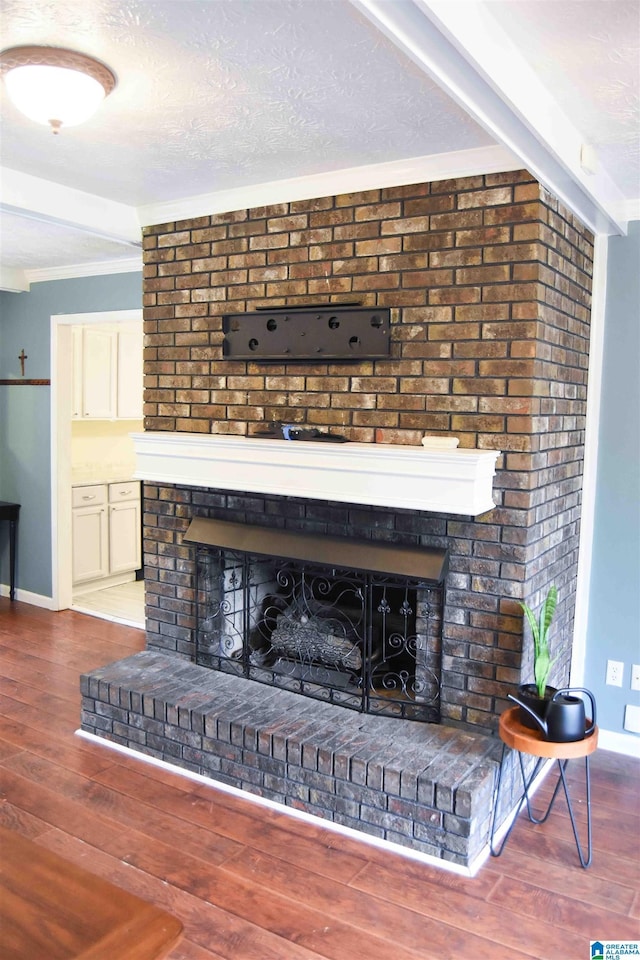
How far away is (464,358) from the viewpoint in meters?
2.69

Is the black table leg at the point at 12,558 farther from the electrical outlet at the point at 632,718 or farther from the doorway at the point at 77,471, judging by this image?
the electrical outlet at the point at 632,718

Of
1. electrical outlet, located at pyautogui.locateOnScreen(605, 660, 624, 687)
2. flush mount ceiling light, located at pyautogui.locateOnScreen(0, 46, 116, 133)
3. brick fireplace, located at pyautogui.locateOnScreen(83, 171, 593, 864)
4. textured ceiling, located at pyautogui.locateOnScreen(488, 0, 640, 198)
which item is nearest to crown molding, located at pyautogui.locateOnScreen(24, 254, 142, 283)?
brick fireplace, located at pyautogui.locateOnScreen(83, 171, 593, 864)

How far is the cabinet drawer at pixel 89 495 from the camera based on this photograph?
5371 millimetres

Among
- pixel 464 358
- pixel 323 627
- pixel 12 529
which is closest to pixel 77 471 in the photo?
pixel 12 529

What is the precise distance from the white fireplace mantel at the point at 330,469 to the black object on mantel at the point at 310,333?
37 centimetres

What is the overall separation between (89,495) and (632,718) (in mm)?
3892

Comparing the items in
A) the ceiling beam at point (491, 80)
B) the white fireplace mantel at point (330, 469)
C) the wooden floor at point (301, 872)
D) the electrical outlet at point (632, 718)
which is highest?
the ceiling beam at point (491, 80)

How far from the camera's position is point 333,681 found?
10.4 feet

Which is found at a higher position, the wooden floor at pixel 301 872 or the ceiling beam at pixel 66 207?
the ceiling beam at pixel 66 207

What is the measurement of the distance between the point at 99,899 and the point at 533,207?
2.32 metres

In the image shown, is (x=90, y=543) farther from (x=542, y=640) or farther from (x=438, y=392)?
(x=542, y=640)

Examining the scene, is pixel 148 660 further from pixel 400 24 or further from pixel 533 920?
pixel 400 24

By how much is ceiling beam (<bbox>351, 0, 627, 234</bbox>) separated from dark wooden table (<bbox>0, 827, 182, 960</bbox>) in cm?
166

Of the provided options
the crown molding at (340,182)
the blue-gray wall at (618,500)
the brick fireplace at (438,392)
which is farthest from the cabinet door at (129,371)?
the blue-gray wall at (618,500)
